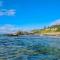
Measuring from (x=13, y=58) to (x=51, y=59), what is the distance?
14.1ft

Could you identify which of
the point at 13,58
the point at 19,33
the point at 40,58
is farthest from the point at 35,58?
the point at 19,33

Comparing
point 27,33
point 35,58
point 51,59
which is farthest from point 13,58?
point 27,33

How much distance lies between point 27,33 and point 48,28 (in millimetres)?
19310

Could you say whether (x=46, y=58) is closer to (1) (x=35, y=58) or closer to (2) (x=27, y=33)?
(1) (x=35, y=58)

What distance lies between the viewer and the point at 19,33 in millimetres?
179500

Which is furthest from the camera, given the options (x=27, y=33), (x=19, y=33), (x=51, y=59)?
(x=27, y=33)

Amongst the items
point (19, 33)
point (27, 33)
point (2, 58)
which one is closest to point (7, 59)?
point (2, 58)

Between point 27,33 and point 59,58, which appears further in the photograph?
point 27,33

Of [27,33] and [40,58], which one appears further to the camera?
[27,33]

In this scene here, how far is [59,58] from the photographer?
24688 millimetres

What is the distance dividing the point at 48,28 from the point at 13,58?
17421cm

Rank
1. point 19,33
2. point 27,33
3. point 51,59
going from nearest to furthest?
point 51,59
point 19,33
point 27,33

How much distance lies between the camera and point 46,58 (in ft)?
83.6

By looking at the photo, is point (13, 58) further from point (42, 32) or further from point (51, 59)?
point (42, 32)
